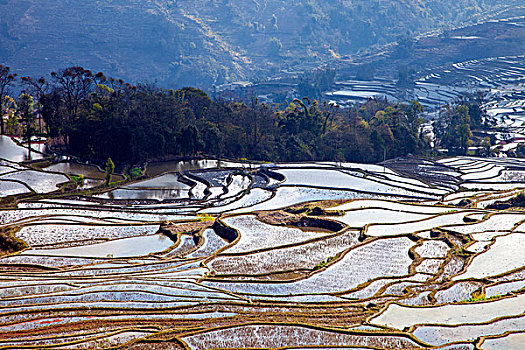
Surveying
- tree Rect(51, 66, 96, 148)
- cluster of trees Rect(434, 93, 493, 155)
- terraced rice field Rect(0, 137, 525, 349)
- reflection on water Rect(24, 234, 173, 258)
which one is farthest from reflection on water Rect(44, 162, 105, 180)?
cluster of trees Rect(434, 93, 493, 155)

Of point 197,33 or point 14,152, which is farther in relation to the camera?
point 197,33

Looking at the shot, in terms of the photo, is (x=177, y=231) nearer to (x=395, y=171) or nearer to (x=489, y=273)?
(x=489, y=273)

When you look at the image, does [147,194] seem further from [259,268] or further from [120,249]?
[259,268]

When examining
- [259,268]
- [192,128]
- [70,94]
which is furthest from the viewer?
[70,94]

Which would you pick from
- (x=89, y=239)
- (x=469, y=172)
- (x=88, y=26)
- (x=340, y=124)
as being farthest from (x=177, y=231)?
(x=88, y=26)

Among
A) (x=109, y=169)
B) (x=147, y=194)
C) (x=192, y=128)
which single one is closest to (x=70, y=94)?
(x=192, y=128)

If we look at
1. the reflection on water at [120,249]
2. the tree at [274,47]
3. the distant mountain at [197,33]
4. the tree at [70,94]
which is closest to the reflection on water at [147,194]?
the reflection on water at [120,249]
